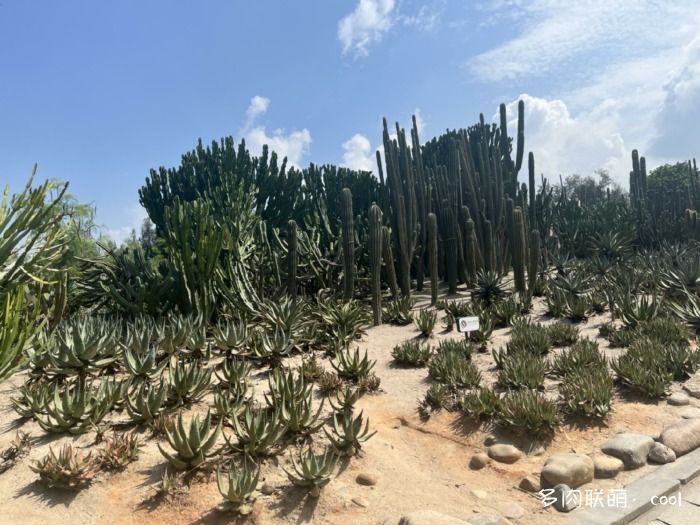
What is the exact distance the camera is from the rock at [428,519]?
3.45 metres

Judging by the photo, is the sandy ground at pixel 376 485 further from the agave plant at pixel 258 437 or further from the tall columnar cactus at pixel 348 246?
the tall columnar cactus at pixel 348 246

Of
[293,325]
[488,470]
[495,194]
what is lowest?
[488,470]

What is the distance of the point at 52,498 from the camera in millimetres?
3848

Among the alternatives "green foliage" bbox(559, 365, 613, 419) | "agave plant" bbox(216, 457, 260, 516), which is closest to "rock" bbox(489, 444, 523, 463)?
"green foliage" bbox(559, 365, 613, 419)

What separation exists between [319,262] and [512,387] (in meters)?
6.45

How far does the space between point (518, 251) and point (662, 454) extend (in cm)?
672

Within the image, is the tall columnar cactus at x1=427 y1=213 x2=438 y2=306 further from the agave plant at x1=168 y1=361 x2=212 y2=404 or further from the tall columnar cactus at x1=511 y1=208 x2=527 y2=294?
the agave plant at x1=168 y1=361 x2=212 y2=404

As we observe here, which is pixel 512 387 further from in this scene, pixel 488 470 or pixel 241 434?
pixel 241 434

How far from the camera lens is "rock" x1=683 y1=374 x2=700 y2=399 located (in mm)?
5594

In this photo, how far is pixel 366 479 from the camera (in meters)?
4.29

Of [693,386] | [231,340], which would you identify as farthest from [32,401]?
[693,386]

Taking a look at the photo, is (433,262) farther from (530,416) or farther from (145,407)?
(145,407)

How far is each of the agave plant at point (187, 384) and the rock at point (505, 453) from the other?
10.4 ft

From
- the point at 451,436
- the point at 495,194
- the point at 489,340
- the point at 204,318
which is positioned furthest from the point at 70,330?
the point at 495,194
